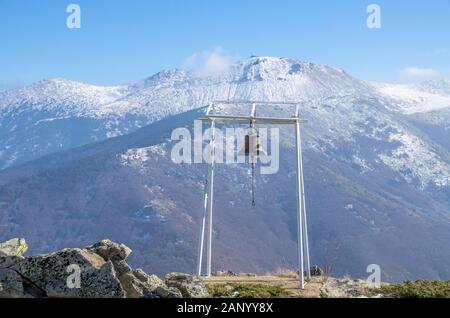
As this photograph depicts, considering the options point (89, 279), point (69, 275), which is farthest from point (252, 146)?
point (69, 275)

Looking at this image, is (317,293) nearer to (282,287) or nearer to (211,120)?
(282,287)

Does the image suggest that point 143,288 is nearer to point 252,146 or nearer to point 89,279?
point 89,279

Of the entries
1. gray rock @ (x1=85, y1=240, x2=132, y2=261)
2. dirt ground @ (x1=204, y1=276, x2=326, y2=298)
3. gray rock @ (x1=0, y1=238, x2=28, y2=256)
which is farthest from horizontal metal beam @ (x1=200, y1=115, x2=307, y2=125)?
gray rock @ (x1=85, y1=240, x2=132, y2=261)

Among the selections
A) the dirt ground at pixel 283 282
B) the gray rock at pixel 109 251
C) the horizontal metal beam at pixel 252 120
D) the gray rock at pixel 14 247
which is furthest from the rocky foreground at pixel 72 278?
the horizontal metal beam at pixel 252 120

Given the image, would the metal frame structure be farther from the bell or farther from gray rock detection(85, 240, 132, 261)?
gray rock detection(85, 240, 132, 261)
